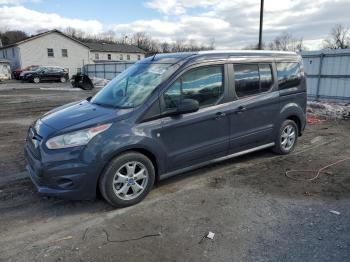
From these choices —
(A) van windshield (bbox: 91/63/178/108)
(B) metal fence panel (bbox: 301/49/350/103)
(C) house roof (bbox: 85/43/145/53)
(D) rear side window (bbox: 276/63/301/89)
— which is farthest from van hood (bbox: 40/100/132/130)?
(C) house roof (bbox: 85/43/145/53)

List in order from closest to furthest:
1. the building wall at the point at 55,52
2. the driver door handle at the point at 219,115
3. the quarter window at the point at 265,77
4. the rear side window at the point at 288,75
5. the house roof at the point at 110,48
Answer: the driver door handle at the point at 219,115
the quarter window at the point at 265,77
the rear side window at the point at 288,75
the building wall at the point at 55,52
the house roof at the point at 110,48

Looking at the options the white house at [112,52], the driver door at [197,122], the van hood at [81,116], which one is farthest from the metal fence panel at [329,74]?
the white house at [112,52]

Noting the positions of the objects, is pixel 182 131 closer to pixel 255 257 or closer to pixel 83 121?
pixel 83 121

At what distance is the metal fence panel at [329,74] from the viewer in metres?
12.0

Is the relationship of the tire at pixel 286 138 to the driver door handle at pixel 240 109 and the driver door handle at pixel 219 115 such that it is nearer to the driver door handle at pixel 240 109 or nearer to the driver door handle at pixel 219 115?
the driver door handle at pixel 240 109

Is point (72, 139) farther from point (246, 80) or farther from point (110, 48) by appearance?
point (110, 48)

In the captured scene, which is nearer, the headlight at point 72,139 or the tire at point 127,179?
the headlight at point 72,139

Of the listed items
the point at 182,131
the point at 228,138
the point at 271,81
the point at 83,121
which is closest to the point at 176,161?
the point at 182,131

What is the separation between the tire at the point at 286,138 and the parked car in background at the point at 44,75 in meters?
33.1

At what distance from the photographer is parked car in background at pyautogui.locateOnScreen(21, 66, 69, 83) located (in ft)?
112

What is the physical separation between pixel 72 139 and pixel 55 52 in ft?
157

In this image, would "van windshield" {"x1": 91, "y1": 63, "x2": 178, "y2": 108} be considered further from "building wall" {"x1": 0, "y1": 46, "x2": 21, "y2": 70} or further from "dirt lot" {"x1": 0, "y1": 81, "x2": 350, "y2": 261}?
"building wall" {"x1": 0, "y1": 46, "x2": 21, "y2": 70}

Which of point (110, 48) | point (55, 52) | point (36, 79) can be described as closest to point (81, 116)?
point (36, 79)

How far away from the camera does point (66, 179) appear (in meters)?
3.88
